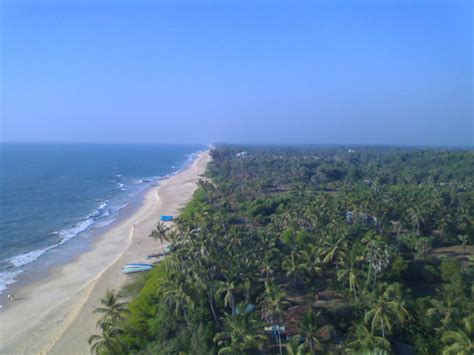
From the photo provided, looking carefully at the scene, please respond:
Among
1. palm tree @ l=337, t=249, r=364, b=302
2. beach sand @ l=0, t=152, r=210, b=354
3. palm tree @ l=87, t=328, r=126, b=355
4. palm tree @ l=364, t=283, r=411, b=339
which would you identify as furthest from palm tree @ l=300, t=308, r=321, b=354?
beach sand @ l=0, t=152, r=210, b=354

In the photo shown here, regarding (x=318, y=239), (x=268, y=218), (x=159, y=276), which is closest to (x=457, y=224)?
(x=318, y=239)

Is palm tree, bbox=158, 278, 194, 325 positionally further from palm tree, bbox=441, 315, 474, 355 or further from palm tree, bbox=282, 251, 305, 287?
palm tree, bbox=441, 315, 474, 355

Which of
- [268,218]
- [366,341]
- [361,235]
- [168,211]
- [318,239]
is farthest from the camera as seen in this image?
[168,211]

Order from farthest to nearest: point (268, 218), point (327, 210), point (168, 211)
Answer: point (168, 211) → point (268, 218) → point (327, 210)

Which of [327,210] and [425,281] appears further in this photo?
[327,210]

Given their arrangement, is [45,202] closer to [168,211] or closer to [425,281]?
[168,211]

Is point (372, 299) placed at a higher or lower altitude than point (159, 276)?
higher

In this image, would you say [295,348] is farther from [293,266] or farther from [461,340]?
[293,266]
